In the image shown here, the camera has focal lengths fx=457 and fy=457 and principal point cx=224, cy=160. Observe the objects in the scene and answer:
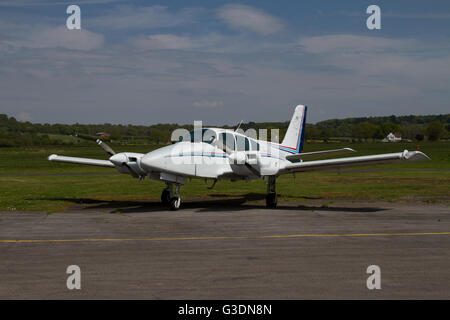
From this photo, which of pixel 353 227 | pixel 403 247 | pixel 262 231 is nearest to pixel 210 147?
pixel 262 231

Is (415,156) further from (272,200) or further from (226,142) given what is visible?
(226,142)

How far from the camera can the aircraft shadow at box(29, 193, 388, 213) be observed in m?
18.5

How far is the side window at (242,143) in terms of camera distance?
18797 millimetres

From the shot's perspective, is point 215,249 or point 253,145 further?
point 253,145

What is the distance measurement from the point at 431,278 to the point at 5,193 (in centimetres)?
2220

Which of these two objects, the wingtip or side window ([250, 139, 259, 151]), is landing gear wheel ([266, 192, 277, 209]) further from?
the wingtip

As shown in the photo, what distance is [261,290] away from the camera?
25.0 feet

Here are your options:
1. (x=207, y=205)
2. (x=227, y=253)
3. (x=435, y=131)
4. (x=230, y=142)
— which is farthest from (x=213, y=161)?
(x=435, y=131)

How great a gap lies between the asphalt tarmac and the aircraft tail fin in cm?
637

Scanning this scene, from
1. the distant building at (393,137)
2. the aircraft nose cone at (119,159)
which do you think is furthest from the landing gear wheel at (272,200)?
the distant building at (393,137)

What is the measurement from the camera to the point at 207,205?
791 inches

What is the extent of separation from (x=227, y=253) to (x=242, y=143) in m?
8.98
